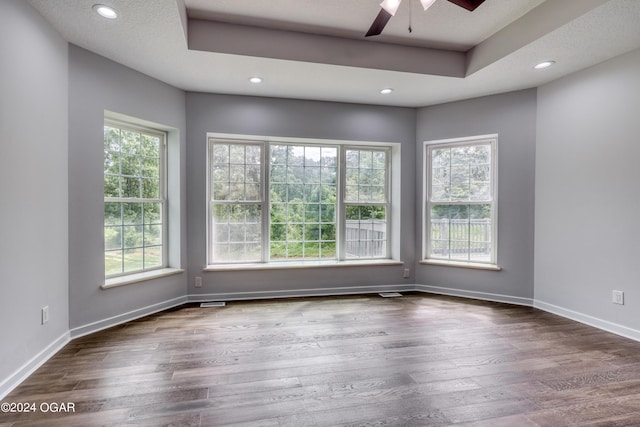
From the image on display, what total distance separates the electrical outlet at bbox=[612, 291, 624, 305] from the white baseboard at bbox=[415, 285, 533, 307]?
86 cm

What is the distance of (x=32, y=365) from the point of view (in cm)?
224

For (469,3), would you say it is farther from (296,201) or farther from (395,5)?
(296,201)

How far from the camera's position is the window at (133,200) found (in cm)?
320

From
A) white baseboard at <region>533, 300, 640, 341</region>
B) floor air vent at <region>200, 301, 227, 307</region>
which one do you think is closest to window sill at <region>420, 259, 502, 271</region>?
white baseboard at <region>533, 300, 640, 341</region>

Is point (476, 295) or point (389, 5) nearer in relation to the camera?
point (389, 5)

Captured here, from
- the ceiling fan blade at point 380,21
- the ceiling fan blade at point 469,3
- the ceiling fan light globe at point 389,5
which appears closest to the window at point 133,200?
the ceiling fan blade at point 380,21

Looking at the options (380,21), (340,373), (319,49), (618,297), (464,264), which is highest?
(319,49)

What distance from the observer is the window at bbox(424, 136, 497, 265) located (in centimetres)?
407

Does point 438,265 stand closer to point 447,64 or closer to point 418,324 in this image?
point 418,324

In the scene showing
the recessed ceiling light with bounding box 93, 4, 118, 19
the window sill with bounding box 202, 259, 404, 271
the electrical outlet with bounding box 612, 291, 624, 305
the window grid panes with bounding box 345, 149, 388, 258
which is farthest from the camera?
the window grid panes with bounding box 345, 149, 388, 258

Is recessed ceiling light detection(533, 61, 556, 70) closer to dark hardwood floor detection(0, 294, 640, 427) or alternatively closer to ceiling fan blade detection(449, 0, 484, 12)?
ceiling fan blade detection(449, 0, 484, 12)

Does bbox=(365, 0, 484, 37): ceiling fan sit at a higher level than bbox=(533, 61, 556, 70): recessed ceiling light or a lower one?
lower

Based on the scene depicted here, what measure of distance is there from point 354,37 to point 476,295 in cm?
Answer: 336

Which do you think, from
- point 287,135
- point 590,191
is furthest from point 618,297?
point 287,135
